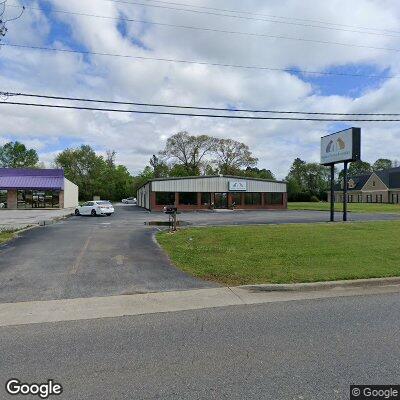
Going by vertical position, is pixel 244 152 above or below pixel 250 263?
above

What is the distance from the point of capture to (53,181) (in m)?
44.7

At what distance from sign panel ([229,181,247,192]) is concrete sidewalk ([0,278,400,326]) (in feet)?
123

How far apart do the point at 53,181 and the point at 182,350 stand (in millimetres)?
44327

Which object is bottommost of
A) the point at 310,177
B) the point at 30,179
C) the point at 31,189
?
the point at 31,189

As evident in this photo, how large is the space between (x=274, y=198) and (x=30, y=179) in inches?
1215

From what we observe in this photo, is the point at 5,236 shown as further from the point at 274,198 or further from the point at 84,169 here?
the point at 84,169

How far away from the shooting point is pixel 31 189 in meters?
43.6

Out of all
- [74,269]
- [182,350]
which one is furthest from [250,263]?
[182,350]

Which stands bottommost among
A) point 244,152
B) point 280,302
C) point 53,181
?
point 280,302

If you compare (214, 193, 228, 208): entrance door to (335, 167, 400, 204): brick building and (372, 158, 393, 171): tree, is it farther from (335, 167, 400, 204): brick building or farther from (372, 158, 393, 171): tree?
(372, 158, 393, 171): tree

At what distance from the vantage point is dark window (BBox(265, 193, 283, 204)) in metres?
47.1

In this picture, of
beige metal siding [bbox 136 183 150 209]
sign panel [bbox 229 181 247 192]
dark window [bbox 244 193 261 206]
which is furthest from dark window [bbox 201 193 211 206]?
beige metal siding [bbox 136 183 150 209]

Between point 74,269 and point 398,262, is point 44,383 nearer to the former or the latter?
point 74,269

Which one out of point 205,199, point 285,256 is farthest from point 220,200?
point 285,256
